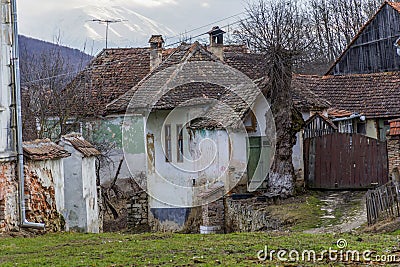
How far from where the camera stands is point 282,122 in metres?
21.4

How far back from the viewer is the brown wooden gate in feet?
72.6

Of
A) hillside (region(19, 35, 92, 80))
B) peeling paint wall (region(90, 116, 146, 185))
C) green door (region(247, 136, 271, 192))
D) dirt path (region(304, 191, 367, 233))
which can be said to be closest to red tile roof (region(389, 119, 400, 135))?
dirt path (region(304, 191, 367, 233))

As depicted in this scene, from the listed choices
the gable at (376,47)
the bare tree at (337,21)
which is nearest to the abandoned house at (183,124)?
the gable at (376,47)

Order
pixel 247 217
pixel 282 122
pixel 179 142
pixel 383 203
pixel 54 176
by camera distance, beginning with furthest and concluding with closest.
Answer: pixel 179 142
pixel 282 122
pixel 247 217
pixel 54 176
pixel 383 203

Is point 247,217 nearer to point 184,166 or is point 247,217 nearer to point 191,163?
point 191,163

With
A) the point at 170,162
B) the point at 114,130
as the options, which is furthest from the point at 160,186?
the point at 114,130

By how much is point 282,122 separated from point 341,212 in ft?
13.6

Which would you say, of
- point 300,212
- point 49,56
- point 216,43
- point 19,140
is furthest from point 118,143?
point 19,140

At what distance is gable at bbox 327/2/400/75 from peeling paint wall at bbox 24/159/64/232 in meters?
25.7

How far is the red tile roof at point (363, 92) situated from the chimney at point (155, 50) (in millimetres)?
6417

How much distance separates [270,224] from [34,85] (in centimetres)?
1371

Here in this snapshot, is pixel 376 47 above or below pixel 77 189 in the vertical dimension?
above

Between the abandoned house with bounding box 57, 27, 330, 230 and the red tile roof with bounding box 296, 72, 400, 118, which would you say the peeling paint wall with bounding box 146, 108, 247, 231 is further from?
the red tile roof with bounding box 296, 72, 400, 118

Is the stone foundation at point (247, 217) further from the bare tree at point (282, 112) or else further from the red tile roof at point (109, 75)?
the red tile roof at point (109, 75)
